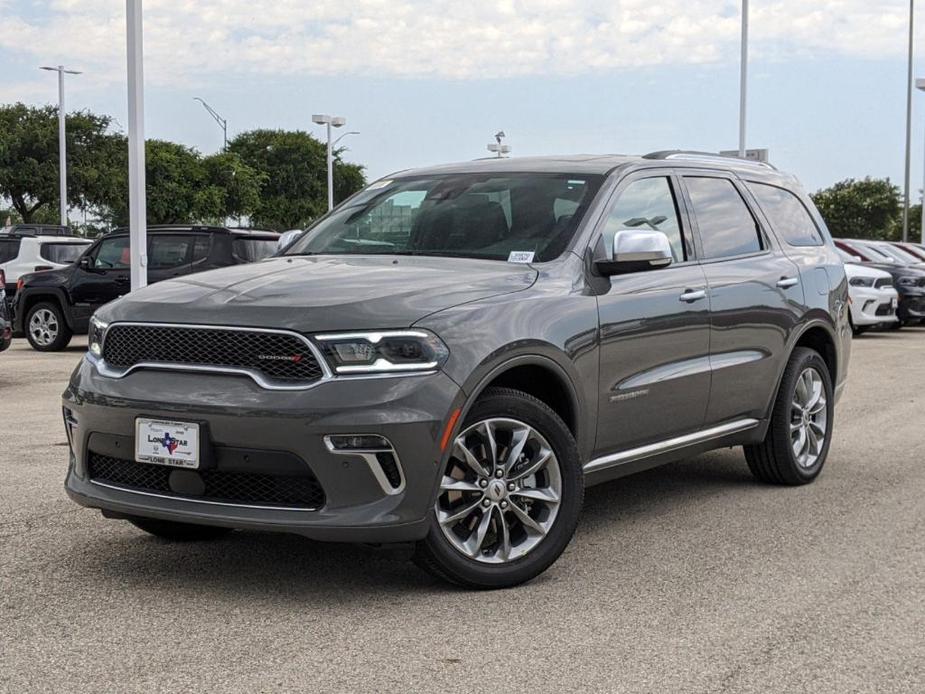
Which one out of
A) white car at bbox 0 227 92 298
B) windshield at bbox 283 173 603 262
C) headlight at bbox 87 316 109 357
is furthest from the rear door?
white car at bbox 0 227 92 298

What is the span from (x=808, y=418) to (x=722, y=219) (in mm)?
1341

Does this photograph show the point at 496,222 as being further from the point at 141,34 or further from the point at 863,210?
the point at 863,210

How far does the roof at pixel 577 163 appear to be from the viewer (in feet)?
20.2

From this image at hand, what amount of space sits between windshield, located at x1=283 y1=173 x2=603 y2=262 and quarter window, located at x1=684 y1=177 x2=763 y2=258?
2.78ft

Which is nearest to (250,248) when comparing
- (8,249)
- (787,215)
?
(8,249)

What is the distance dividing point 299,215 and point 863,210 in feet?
123

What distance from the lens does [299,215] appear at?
297 ft

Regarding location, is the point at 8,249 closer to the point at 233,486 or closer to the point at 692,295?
the point at 692,295

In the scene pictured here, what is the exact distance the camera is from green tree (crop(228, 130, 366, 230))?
9038cm

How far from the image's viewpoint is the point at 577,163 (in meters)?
6.27

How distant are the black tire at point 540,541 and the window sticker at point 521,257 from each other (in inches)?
26.3

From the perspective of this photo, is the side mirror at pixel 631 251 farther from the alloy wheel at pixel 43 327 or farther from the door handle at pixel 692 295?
the alloy wheel at pixel 43 327

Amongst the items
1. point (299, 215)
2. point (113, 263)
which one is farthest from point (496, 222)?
point (299, 215)

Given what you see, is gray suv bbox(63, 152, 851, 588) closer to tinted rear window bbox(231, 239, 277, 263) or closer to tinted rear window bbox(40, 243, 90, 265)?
tinted rear window bbox(231, 239, 277, 263)
